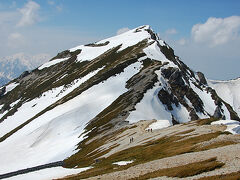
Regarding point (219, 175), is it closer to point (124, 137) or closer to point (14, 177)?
point (124, 137)

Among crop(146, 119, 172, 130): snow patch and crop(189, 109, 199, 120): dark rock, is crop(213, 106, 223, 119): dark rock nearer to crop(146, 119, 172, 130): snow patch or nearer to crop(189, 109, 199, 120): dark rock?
crop(189, 109, 199, 120): dark rock

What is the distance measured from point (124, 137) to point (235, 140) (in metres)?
46.3

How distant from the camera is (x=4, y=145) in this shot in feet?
481

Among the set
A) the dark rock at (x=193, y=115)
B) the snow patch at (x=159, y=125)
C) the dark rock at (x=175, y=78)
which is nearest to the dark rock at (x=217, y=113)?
the dark rock at (x=175, y=78)

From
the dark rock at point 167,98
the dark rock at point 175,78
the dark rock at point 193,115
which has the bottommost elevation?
the dark rock at point 193,115

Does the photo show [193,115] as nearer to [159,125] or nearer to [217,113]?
[217,113]

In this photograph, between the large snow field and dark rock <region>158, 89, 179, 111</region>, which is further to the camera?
dark rock <region>158, 89, 179, 111</region>

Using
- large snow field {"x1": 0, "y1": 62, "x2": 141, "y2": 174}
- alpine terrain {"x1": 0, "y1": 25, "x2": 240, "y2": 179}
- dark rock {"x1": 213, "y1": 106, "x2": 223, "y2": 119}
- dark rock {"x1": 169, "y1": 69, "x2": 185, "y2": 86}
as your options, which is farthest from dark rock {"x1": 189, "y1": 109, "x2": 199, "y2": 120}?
dark rock {"x1": 213, "y1": 106, "x2": 223, "y2": 119}

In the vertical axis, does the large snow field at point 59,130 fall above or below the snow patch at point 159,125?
above

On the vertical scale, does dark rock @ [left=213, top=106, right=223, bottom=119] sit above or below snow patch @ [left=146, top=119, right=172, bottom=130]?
below

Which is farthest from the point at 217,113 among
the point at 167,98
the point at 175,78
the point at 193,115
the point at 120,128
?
the point at 120,128

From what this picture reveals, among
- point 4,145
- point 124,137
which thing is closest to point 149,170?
point 124,137

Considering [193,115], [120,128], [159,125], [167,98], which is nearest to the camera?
[159,125]

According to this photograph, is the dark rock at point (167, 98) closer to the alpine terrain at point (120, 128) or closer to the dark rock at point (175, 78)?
the alpine terrain at point (120, 128)
